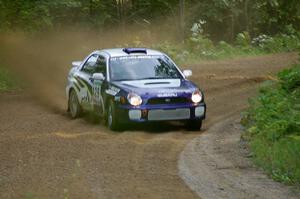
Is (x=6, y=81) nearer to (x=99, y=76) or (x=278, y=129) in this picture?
(x=99, y=76)

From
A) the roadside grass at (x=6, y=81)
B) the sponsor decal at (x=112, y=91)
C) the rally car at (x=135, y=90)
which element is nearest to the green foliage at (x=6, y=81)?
the roadside grass at (x=6, y=81)

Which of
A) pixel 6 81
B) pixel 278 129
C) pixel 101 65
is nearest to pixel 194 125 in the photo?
pixel 278 129

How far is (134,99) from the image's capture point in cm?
1311

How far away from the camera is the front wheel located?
43.5ft

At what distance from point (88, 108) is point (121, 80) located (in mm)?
1480

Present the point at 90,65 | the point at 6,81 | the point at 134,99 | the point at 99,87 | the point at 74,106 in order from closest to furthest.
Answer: the point at 134,99 < the point at 99,87 < the point at 90,65 < the point at 74,106 < the point at 6,81

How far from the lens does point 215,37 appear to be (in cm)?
3962

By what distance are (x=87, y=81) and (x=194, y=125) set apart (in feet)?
9.40

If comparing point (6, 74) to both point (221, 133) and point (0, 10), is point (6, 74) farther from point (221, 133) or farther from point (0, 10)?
point (221, 133)

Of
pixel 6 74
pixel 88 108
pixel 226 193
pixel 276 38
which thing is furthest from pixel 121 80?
pixel 276 38

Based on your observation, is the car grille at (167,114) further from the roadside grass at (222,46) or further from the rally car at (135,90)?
the roadside grass at (222,46)

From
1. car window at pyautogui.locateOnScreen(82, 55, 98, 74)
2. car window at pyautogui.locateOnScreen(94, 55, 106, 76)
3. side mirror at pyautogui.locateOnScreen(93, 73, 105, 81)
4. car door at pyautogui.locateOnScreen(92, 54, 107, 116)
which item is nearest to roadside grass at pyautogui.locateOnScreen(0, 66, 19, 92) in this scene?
car window at pyautogui.locateOnScreen(82, 55, 98, 74)

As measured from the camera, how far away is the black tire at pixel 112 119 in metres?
→ 13.3

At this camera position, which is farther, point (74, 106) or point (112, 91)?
point (74, 106)
